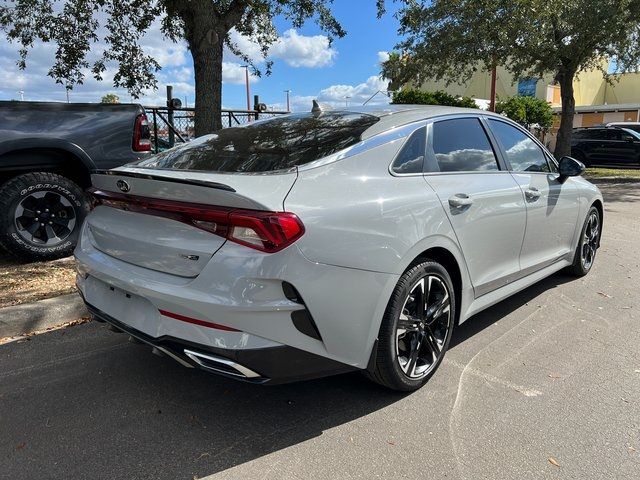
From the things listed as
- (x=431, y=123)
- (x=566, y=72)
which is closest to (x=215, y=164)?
(x=431, y=123)

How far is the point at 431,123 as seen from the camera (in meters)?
3.43

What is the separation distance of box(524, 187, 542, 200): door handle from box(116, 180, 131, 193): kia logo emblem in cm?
286

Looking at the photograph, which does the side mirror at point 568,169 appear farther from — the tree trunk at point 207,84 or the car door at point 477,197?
the tree trunk at point 207,84

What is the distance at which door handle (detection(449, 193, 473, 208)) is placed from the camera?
10.6ft

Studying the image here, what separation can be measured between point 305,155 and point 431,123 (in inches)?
40.8

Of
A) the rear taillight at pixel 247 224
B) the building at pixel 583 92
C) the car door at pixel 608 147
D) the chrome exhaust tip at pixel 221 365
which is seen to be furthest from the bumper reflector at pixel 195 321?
the building at pixel 583 92

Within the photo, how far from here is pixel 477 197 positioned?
345 cm

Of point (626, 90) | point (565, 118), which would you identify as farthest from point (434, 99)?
point (626, 90)

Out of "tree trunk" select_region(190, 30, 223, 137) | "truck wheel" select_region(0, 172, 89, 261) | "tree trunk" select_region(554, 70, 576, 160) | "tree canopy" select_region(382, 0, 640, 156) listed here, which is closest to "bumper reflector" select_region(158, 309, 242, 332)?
"truck wheel" select_region(0, 172, 89, 261)

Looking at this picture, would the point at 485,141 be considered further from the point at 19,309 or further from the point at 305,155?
the point at 19,309

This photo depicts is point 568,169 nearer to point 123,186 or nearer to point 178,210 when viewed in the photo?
point 178,210

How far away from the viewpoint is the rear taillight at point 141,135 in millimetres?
5809

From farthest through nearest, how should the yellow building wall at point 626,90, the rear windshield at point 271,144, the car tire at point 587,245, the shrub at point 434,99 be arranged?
A: the yellow building wall at point 626,90 < the shrub at point 434,99 < the car tire at point 587,245 < the rear windshield at point 271,144

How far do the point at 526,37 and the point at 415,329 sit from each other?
43.7 ft
